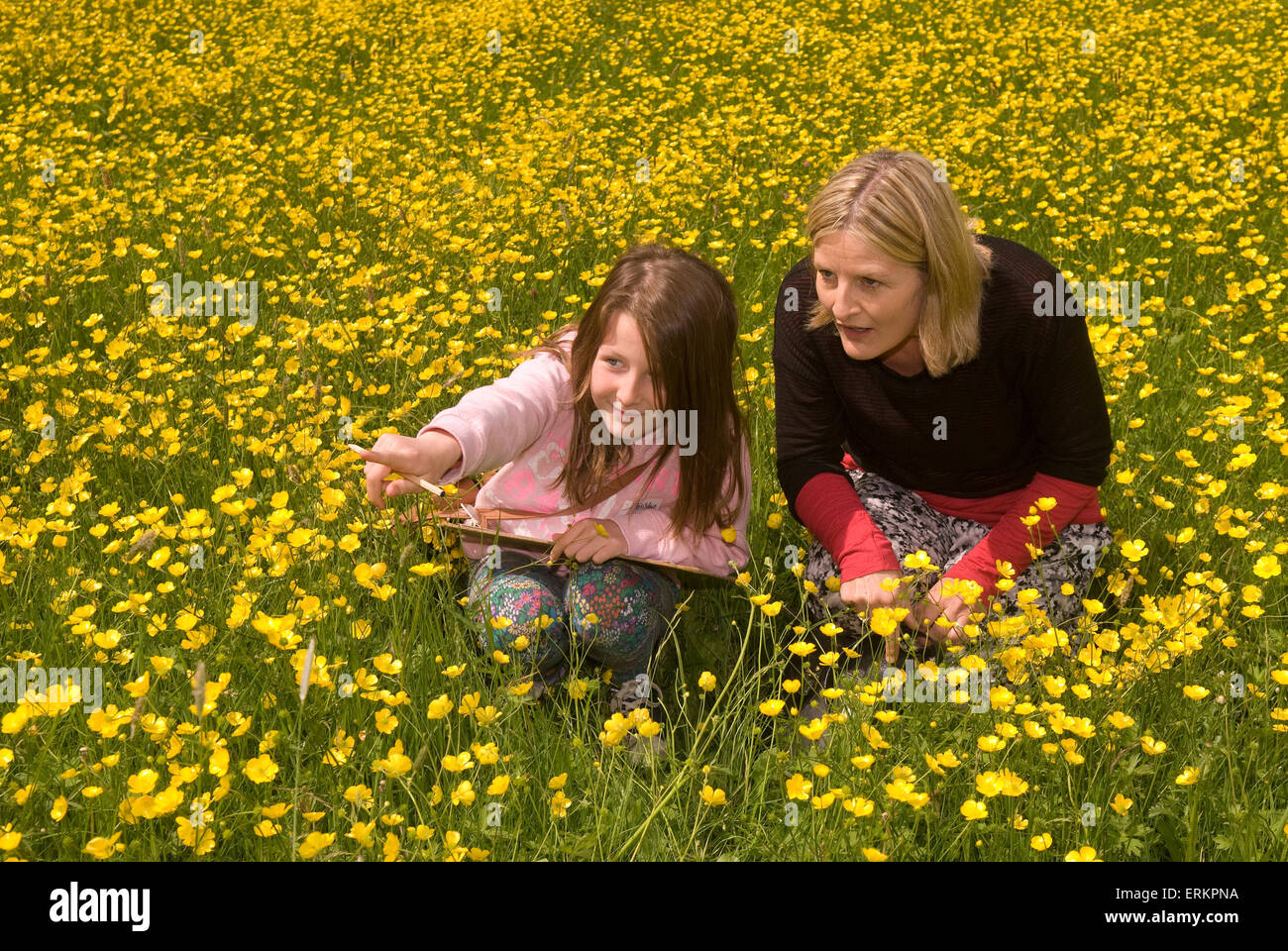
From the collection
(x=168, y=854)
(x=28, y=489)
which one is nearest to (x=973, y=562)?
(x=168, y=854)

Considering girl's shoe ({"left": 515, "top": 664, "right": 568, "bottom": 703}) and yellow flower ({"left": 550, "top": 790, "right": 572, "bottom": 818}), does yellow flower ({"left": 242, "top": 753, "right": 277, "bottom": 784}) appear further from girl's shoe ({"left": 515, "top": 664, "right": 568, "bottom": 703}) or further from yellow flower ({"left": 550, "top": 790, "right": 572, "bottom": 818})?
girl's shoe ({"left": 515, "top": 664, "right": 568, "bottom": 703})

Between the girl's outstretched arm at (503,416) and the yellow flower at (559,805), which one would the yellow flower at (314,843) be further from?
the girl's outstretched arm at (503,416)

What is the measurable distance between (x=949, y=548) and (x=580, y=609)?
992mm

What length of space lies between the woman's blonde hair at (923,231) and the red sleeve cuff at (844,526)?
1.23 ft

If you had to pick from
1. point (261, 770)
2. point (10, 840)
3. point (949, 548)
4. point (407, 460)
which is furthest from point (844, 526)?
point (10, 840)

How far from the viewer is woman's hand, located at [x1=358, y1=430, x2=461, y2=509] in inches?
97.7

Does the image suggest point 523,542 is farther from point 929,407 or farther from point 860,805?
point 860,805

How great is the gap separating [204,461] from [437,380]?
755 millimetres

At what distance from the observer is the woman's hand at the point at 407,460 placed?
248 centimetres

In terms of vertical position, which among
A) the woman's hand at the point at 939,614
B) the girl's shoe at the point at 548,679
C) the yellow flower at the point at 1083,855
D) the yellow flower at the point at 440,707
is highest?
the woman's hand at the point at 939,614

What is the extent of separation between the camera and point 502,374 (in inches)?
156

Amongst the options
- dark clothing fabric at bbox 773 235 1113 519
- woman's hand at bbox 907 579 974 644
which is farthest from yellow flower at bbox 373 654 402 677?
→ dark clothing fabric at bbox 773 235 1113 519

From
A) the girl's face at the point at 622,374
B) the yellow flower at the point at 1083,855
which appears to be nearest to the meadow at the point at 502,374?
the yellow flower at the point at 1083,855
